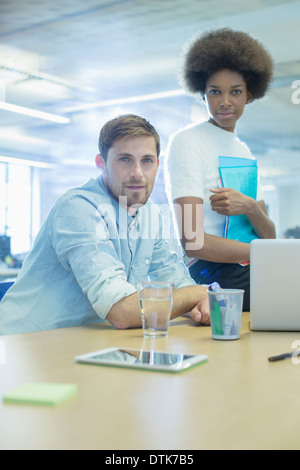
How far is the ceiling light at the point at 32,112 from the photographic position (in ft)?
23.3

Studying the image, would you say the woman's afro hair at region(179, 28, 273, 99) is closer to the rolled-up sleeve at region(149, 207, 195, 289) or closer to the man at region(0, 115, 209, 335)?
the man at region(0, 115, 209, 335)

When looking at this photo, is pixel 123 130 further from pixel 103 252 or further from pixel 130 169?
pixel 103 252

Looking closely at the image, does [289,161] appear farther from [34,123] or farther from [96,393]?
[96,393]

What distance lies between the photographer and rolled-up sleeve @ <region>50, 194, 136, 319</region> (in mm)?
1317

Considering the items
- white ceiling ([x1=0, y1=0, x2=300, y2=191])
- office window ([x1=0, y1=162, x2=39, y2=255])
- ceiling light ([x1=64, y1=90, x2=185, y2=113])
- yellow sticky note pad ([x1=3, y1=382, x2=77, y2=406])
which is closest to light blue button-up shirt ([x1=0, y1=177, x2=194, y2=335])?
yellow sticky note pad ([x1=3, y1=382, x2=77, y2=406])

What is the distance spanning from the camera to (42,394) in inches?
26.3

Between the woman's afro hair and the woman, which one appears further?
the woman's afro hair

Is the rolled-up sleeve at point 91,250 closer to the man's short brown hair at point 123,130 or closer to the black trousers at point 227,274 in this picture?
the man's short brown hair at point 123,130

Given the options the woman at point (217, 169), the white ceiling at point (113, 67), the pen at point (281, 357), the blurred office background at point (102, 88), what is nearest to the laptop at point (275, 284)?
the pen at point (281, 357)

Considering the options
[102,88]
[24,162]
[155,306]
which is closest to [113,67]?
[102,88]

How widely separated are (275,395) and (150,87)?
21.6ft

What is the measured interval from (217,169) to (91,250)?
63 centimetres

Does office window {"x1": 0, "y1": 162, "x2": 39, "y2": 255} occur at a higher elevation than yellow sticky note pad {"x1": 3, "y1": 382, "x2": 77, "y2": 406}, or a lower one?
higher

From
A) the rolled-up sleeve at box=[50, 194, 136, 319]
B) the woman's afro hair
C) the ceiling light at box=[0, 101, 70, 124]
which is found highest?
the ceiling light at box=[0, 101, 70, 124]
